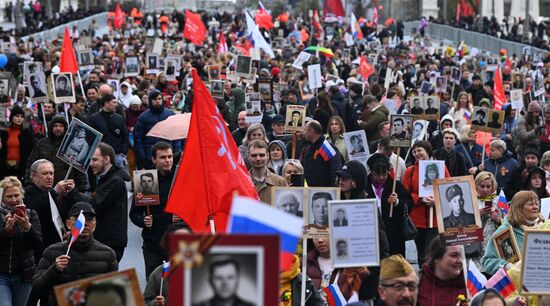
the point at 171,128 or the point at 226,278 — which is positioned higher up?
the point at 226,278

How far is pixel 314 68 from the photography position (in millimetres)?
20422

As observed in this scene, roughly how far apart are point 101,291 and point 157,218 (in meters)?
5.18

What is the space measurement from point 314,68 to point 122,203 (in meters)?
10.4

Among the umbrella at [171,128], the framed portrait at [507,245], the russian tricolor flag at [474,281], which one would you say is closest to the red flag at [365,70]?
the umbrella at [171,128]

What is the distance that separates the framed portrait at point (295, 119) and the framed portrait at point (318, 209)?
6.00 meters

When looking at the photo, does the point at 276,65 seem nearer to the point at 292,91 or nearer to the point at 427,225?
the point at 292,91

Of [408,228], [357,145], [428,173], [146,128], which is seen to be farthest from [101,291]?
[146,128]

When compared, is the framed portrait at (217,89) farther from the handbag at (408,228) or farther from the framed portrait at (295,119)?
the handbag at (408,228)

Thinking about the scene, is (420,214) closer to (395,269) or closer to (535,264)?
(535,264)

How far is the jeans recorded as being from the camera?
9.20 metres

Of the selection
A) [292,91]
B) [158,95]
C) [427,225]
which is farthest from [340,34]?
[427,225]

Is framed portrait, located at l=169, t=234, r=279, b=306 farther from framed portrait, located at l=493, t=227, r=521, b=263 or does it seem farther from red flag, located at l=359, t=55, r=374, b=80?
red flag, located at l=359, t=55, r=374, b=80

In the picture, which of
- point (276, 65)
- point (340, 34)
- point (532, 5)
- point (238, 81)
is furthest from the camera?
point (532, 5)

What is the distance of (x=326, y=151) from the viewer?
1266 centimetres
